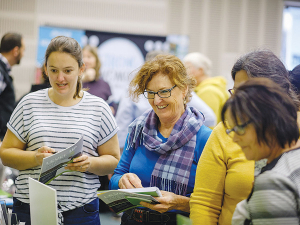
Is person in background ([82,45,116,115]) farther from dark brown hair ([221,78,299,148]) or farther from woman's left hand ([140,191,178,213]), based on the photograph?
dark brown hair ([221,78,299,148])

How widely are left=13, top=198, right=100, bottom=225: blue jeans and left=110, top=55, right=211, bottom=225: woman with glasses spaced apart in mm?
163

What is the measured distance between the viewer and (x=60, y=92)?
1935 millimetres

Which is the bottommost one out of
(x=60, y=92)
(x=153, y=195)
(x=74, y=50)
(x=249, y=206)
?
(x=153, y=195)

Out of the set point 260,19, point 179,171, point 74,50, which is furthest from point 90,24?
point 179,171

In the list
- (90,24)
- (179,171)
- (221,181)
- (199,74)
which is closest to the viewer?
(221,181)

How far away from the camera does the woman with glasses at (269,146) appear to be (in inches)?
38.7

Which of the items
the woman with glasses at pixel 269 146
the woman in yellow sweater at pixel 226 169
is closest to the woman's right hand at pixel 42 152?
the woman in yellow sweater at pixel 226 169

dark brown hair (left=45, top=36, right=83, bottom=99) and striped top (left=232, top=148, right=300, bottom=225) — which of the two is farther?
dark brown hair (left=45, top=36, right=83, bottom=99)

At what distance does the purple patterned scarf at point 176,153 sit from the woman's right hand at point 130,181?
3.2 inches

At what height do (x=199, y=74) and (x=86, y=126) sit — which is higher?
(x=199, y=74)

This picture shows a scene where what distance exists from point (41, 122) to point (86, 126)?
0.80 feet

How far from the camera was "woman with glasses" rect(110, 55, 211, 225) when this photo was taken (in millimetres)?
1772

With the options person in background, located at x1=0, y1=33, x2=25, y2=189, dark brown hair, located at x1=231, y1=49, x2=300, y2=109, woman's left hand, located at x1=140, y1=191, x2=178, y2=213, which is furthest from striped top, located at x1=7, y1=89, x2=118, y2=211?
person in background, located at x1=0, y1=33, x2=25, y2=189

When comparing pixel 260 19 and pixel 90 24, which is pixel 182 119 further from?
pixel 260 19
